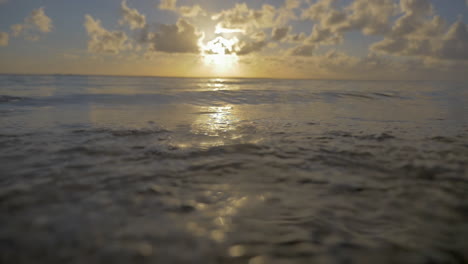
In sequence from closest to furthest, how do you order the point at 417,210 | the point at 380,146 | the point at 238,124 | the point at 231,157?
the point at 417,210
the point at 231,157
the point at 380,146
the point at 238,124

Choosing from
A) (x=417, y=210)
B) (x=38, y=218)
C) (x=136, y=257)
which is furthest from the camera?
(x=417, y=210)

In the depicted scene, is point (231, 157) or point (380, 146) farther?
point (380, 146)

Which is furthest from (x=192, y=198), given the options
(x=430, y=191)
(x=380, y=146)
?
(x=380, y=146)

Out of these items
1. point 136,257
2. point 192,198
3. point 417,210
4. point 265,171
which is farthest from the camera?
point 265,171

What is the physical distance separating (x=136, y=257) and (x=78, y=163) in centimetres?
260

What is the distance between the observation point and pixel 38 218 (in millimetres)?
2430

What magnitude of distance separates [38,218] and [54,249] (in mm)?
602

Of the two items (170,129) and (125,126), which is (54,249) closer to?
(170,129)

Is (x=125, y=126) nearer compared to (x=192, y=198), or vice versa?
(x=192, y=198)

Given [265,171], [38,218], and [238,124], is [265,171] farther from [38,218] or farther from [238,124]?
[238,124]

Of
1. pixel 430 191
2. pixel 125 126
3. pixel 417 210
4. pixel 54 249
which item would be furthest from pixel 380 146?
pixel 125 126

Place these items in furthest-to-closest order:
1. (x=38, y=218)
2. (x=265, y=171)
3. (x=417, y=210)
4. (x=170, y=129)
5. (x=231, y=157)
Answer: (x=170, y=129), (x=231, y=157), (x=265, y=171), (x=417, y=210), (x=38, y=218)

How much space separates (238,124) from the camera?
7.72 metres

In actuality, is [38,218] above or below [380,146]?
below
